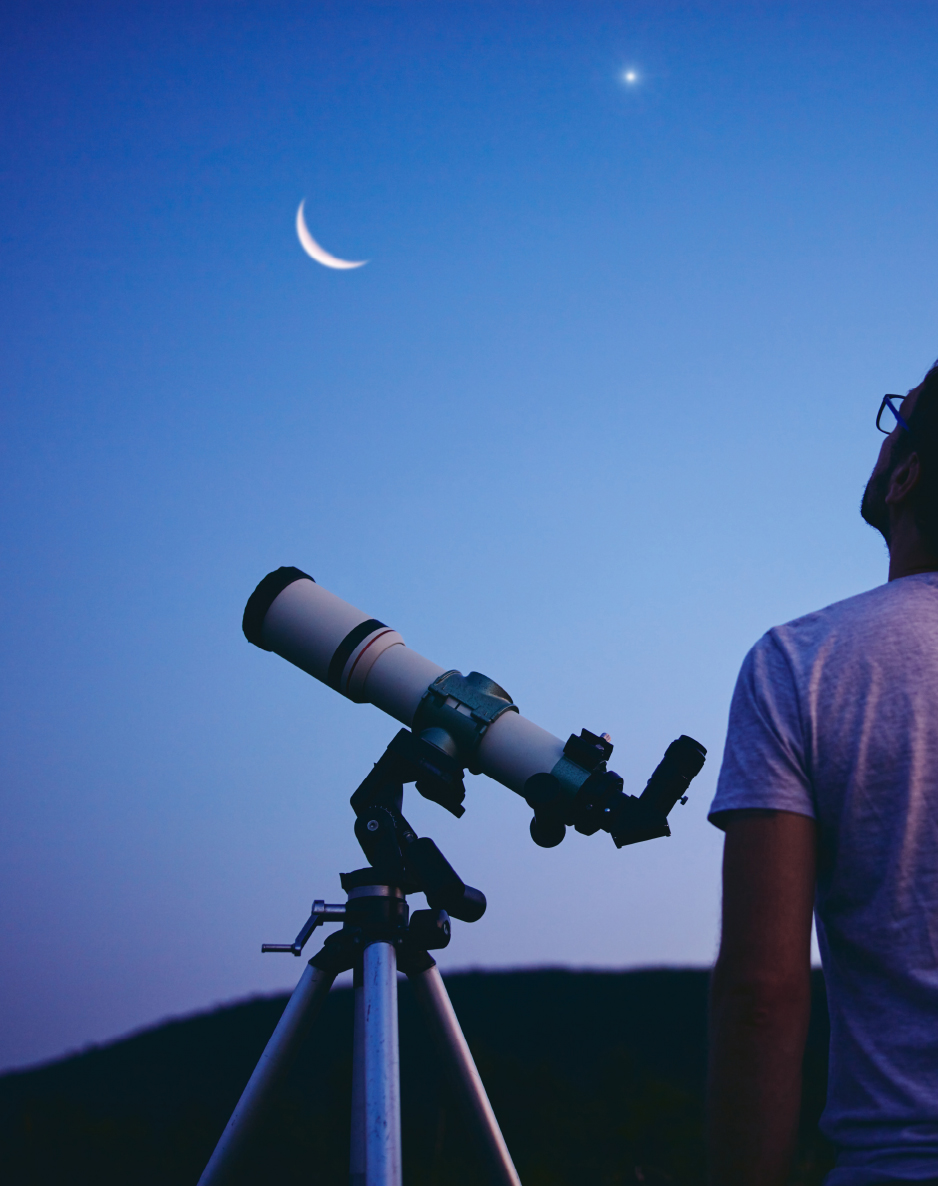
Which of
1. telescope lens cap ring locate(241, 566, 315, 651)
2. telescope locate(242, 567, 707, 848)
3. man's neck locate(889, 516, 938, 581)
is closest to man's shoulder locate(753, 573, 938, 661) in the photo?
man's neck locate(889, 516, 938, 581)

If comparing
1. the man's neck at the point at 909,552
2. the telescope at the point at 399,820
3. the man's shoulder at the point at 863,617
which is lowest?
the telescope at the point at 399,820

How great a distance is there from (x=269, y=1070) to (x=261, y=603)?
5.90 ft

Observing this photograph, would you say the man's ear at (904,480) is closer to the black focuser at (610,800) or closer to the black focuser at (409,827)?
the black focuser at (610,800)

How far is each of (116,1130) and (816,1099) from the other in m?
4.42

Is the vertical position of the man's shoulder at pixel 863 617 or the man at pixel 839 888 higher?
the man's shoulder at pixel 863 617

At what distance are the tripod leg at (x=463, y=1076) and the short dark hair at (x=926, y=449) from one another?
2.07 m

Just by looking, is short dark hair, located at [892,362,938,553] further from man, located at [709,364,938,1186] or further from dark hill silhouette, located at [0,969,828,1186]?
dark hill silhouette, located at [0,969,828,1186]

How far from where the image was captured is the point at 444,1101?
5.49 meters

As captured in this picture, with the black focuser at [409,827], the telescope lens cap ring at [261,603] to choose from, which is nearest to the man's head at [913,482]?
the black focuser at [409,827]

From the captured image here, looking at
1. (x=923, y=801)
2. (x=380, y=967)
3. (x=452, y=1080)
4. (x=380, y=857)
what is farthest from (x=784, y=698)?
(x=452, y=1080)

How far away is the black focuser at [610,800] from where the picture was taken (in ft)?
9.59

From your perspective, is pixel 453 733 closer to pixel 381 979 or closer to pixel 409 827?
pixel 409 827

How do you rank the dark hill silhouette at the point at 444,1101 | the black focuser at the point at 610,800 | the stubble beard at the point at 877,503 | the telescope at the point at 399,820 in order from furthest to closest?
1. the dark hill silhouette at the point at 444,1101
2. the black focuser at the point at 610,800
3. the telescope at the point at 399,820
4. the stubble beard at the point at 877,503

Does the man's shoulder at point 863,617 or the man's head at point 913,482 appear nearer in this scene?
the man's shoulder at point 863,617
